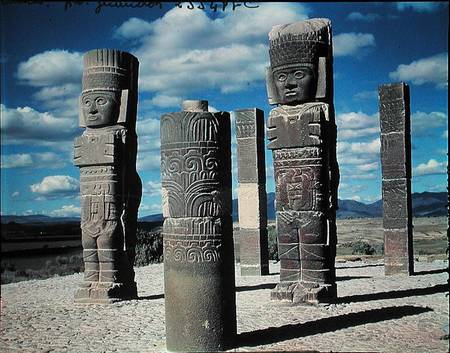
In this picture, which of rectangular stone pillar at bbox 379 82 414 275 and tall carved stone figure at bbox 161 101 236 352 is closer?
tall carved stone figure at bbox 161 101 236 352

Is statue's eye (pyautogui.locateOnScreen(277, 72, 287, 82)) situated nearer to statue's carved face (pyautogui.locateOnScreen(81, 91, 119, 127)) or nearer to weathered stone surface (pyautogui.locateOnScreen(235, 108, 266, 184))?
statue's carved face (pyautogui.locateOnScreen(81, 91, 119, 127))

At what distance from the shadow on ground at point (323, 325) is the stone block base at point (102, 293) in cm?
364

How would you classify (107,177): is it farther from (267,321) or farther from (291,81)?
(267,321)

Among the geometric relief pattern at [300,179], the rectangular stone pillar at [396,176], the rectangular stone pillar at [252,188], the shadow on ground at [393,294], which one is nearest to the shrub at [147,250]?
the rectangular stone pillar at [252,188]

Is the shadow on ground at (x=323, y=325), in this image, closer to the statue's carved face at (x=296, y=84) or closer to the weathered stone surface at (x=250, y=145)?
the statue's carved face at (x=296, y=84)

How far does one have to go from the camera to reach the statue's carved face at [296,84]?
30.6 feet

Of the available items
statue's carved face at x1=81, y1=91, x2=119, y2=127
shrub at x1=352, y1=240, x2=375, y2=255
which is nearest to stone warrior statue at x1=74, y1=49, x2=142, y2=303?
statue's carved face at x1=81, y1=91, x2=119, y2=127

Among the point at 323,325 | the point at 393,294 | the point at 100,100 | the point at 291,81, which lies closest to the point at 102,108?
the point at 100,100

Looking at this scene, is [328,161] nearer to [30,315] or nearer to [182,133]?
[182,133]

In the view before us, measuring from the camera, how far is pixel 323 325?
7.56m

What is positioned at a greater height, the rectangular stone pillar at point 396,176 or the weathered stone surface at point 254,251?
the rectangular stone pillar at point 396,176

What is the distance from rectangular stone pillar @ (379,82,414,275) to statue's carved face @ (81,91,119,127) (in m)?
6.52

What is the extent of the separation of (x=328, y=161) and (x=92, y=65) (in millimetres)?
4939

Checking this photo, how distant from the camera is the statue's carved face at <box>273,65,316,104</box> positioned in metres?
9.34
